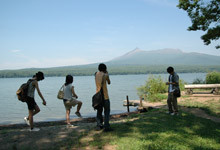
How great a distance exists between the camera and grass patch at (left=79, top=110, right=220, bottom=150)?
5.49m

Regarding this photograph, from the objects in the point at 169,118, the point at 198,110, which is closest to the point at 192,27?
the point at 198,110

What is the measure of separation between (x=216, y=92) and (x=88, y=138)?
50.0ft

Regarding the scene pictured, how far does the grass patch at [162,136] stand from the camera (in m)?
5.49

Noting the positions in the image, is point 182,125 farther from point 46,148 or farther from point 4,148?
point 4,148

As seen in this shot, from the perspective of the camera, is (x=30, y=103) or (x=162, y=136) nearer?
(x=162, y=136)

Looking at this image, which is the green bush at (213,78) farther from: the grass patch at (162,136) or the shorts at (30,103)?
the shorts at (30,103)

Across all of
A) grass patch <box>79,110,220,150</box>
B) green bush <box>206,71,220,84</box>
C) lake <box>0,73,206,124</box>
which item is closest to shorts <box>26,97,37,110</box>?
grass patch <box>79,110,220,150</box>

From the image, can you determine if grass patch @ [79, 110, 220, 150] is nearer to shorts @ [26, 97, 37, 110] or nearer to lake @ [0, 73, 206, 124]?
shorts @ [26, 97, 37, 110]

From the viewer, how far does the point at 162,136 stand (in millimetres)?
6164

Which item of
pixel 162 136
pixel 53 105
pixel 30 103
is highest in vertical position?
pixel 30 103

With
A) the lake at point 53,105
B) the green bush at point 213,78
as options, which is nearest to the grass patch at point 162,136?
the lake at point 53,105

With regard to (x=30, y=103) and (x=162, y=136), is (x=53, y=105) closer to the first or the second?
(x=30, y=103)

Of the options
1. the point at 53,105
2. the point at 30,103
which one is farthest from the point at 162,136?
the point at 53,105

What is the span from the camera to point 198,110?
12.2m
